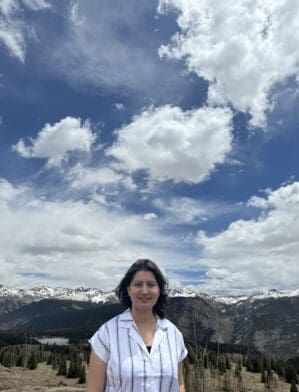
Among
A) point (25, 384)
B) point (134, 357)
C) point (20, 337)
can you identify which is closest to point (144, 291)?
point (134, 357)

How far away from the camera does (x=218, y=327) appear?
259 inches

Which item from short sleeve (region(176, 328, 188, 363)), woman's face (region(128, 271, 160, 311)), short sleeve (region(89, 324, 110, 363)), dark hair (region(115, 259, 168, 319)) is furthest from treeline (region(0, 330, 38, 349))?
short sleeve (region(176, 328, 188, 363))

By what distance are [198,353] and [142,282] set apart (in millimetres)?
2631

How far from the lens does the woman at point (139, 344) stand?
158 inches

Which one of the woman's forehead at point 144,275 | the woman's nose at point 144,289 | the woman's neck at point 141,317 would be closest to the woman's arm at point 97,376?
the woman's neck at point 141,317

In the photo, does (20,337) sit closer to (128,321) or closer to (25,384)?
(25,384)

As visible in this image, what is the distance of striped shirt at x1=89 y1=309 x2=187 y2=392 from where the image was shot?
3.98m

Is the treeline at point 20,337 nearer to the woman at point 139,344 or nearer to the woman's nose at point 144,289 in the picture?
the woman at point 139,344

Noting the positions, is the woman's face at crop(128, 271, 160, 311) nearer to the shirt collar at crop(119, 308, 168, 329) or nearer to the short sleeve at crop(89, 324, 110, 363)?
the shirt collar at crop(119, 308, 168, 329)

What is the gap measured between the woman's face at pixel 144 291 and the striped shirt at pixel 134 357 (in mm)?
160

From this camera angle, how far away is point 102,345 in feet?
13.7

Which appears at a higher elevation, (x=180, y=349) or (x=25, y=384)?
(x=180, y=349)

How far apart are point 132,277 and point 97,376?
1.00 m

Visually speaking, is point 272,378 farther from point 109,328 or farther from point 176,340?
point 109,328
